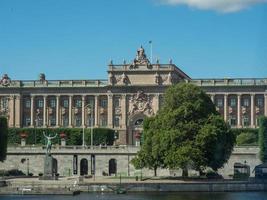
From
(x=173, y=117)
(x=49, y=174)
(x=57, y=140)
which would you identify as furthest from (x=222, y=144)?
(x=57, y=140)

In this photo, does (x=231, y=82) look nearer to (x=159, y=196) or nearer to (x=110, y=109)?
(x=110, y=109)

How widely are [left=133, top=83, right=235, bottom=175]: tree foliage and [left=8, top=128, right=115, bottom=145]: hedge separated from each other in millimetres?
44650

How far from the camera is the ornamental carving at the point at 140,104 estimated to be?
15850cm

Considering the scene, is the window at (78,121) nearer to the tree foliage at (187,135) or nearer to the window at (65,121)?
the window at (65,121)

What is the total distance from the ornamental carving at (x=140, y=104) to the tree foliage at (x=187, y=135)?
173ft

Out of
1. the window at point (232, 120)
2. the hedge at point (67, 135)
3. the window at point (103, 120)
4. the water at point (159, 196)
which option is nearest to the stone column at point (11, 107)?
the hedge at point (67, 135)

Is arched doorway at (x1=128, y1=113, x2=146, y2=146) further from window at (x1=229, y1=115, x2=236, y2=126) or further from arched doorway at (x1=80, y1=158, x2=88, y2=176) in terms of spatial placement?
arched doorway at (x1=80, y1=158, x2=88, y2=176)

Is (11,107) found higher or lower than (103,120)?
higher

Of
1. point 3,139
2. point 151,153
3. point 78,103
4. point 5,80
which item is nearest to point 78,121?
point 78,103

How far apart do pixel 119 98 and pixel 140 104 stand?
15.0 ft

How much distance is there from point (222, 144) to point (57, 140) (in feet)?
172

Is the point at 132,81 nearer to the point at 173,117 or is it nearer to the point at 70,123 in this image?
the point at 70,123

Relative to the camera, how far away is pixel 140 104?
158750 mm

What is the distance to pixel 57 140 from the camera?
146 metres
